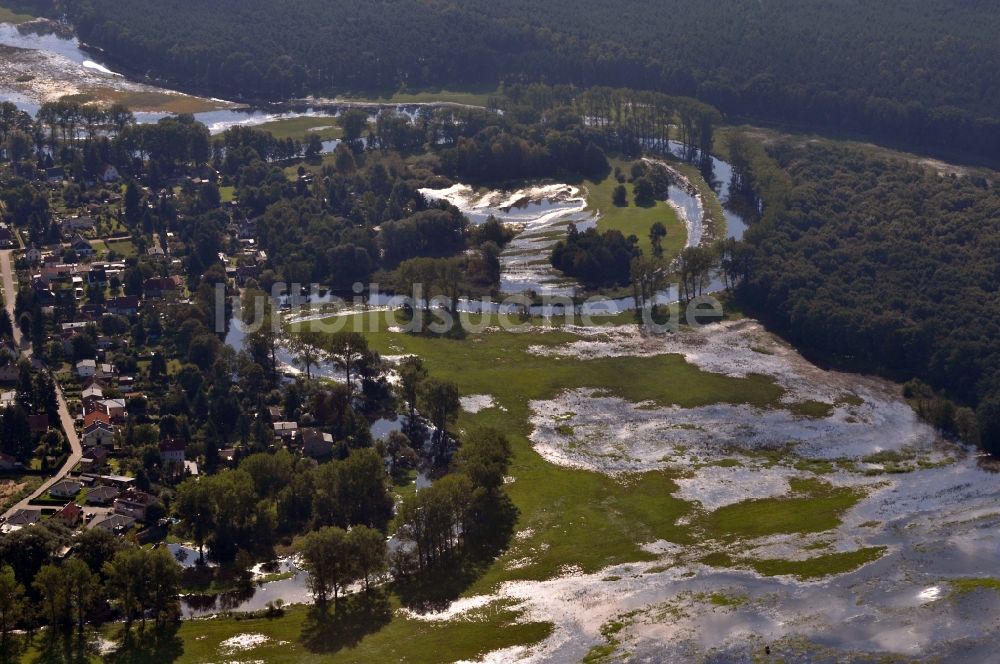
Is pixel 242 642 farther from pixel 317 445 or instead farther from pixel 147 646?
pixel 317 445

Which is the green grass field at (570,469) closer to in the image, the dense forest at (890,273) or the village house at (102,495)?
the dense forest at (890,273)

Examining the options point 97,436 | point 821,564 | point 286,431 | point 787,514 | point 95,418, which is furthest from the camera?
point 286,431

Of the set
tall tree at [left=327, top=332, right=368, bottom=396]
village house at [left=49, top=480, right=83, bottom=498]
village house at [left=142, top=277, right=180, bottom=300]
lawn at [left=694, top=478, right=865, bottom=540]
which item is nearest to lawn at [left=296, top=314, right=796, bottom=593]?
lawn at [left=694, top=478, right=865, bottom=540]

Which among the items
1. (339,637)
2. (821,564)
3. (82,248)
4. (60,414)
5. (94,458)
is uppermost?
(82,248)

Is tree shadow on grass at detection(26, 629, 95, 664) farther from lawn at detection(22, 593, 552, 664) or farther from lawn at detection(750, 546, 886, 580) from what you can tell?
lawn at detection(750, 546, 886, 580)

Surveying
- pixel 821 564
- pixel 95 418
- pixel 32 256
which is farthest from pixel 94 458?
pixel 821 564

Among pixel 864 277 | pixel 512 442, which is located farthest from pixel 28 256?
pixel 864 277

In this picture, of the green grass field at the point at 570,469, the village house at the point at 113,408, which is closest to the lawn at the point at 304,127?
the green grass field at the point at 570,469
